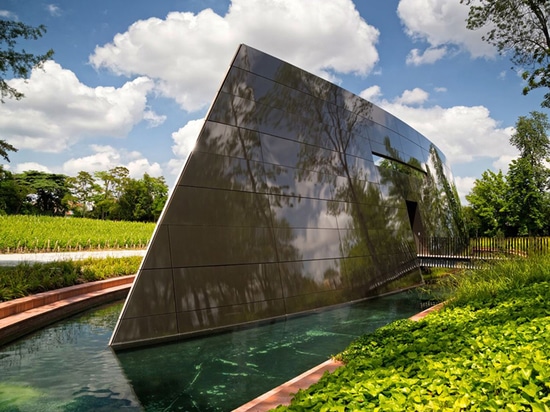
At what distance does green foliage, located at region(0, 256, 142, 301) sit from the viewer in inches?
356

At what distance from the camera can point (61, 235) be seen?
28312mm

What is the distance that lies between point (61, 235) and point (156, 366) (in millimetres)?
26330

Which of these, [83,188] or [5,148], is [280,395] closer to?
[5,148]

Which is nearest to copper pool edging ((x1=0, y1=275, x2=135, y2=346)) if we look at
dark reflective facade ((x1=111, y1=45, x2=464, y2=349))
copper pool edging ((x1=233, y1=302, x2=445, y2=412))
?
dark reflective facade ((x1=111, y1=45, x2=464, y2=349))

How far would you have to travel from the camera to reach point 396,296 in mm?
13359

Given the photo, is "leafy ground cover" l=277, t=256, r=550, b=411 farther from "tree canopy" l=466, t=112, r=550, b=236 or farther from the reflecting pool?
"tree canopy" l=466, t=112, r=550, b=236

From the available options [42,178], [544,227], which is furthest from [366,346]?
[42,178]

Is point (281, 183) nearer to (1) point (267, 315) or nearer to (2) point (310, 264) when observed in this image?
(2) point (310, 264)

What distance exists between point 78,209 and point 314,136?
62795mm

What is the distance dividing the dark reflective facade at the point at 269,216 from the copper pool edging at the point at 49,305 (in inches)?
90.5

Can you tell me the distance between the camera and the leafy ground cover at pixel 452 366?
106 inches

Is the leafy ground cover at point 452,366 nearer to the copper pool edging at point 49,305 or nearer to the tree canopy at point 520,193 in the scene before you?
the copper pool edging at point 49,305

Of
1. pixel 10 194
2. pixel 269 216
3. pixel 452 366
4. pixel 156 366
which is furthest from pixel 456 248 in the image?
pixel 10 194

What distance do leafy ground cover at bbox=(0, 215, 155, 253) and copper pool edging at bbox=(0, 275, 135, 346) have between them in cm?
1572
